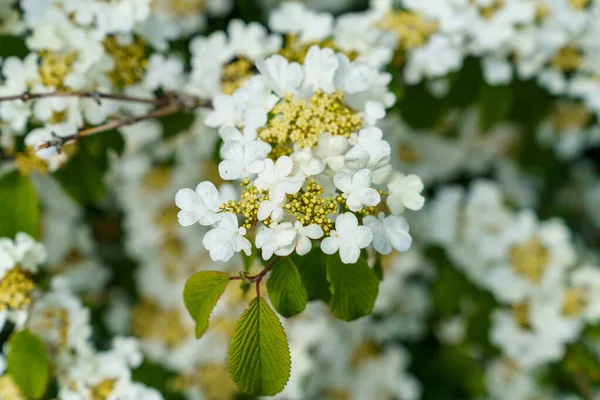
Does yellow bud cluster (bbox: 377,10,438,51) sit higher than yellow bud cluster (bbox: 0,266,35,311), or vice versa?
yellow bud cluster (bbox: 377,10,438,51)

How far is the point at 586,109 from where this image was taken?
2.25 meters

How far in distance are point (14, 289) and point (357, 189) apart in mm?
788

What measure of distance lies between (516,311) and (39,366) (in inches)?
56.5

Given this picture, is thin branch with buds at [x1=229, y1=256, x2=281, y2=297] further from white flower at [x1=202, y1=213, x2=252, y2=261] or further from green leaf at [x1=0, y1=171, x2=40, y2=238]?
green leaf at [x1=0, y1=171, x2=40, y2=238]

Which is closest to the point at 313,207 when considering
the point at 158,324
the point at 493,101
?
the point at 493,101

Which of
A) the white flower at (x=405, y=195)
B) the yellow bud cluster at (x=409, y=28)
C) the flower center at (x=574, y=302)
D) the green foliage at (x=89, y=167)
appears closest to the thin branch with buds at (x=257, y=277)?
the white flower at (x=405, y=195)

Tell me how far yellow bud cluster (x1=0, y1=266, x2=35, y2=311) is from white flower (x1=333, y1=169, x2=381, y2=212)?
753mm

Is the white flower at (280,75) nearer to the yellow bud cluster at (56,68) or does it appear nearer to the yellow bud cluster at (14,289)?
the yellow bud cluster at (56,68)

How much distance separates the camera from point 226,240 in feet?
3.02

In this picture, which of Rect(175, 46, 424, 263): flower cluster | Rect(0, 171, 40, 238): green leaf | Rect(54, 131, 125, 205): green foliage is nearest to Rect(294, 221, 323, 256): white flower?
Rect(175, 46, 424, 263): flower cluster

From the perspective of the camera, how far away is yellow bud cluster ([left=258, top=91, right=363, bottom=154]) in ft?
3.37

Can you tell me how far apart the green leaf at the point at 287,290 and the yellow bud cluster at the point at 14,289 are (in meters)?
0.59

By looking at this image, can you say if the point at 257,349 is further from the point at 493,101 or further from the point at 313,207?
the point at 493,101

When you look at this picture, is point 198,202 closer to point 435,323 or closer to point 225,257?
Result: point 225,257
